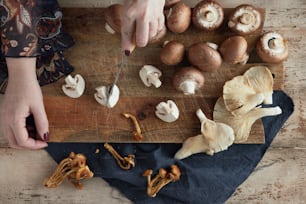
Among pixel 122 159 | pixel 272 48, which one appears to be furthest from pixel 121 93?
pixel 272 48

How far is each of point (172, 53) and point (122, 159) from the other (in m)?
0.29

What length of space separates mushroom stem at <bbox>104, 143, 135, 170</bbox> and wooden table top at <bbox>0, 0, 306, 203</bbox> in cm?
9

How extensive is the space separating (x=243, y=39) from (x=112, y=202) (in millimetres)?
530

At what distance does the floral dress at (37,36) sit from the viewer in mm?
986

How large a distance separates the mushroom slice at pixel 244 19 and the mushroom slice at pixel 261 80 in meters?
0.10

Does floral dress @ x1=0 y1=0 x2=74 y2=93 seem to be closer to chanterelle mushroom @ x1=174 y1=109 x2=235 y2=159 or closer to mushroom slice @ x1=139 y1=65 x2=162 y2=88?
mushroom slice @ x1=139 y1=65 x2=162 y2=88

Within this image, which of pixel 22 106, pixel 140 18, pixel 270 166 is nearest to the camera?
pixel 140 18

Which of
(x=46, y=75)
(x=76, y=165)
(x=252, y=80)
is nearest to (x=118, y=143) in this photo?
(x=76, y=165)

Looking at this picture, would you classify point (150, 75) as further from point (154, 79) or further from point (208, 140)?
point (208, 140)

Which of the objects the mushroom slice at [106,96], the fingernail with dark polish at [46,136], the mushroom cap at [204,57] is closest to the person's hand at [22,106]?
the fingernail with dark polish at [46,136]

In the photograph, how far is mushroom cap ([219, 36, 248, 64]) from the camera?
106cm

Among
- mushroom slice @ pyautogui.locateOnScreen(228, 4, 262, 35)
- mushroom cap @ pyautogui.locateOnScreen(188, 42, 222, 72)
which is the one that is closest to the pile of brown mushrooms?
mushroom cap @ pyautogui.locateOnScreen(188, 42, 222, 72)

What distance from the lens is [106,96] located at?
110 centimetres

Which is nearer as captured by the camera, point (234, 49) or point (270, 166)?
point (234, 49)
